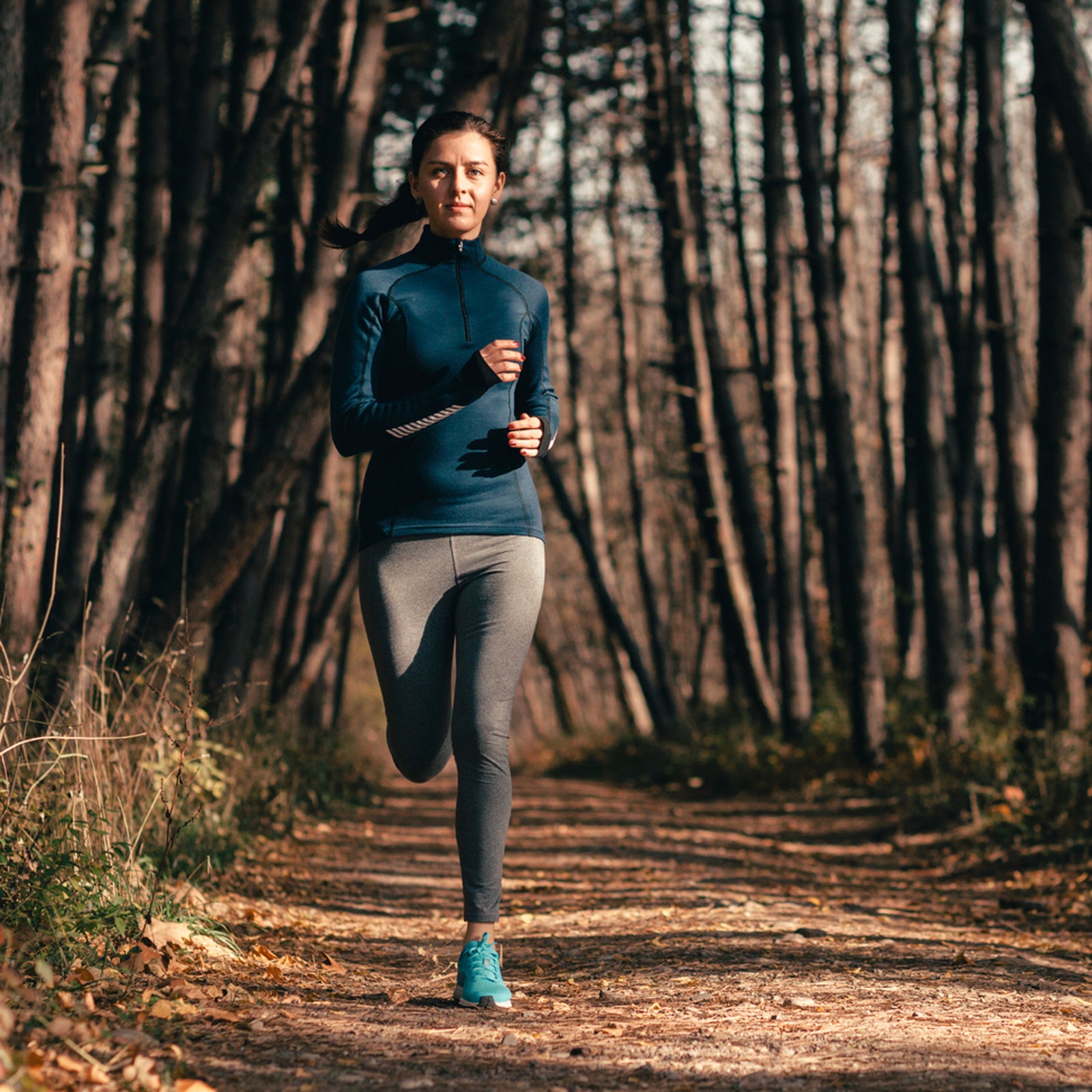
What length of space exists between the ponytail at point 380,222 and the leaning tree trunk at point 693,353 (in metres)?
8.63

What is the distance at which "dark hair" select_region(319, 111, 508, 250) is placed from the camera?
12.0 feet

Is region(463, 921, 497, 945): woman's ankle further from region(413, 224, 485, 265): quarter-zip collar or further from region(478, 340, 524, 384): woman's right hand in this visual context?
region(413, 224, 485, 265): quarter-zip collar

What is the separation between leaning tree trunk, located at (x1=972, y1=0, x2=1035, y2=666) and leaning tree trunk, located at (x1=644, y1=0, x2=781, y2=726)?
105 inches

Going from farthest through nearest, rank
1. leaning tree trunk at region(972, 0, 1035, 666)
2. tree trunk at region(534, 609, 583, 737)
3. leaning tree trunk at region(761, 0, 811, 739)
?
tree trunk at region(534, 609, 583, 737) < leaning tree trunk at region(761, 0, 811, 739) < leaning tree trunk at region(972, 0, 1035, 666)

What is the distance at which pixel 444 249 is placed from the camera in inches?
146

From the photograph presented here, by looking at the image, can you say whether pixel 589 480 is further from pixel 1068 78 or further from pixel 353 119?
pixel 1068 78

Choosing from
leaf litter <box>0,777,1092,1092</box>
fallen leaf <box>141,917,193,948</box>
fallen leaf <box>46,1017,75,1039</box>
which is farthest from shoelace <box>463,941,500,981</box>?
fallen leaf <box>46,1017,75,1039</box>

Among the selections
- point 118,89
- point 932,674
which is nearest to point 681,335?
point 932,674

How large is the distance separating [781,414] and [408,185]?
28.4 ft

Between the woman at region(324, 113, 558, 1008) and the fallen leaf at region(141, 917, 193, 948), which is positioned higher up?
the woman at region(324, 113, 558, 1008)

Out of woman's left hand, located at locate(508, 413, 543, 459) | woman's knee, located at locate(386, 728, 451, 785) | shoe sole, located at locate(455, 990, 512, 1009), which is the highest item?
woman's left hand, located at locate(508, 413, 543, 459)

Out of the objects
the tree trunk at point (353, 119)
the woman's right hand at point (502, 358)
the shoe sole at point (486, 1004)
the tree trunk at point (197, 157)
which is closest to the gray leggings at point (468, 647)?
the shoe sole at point (486, 1004)

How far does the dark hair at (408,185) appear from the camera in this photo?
366 cm

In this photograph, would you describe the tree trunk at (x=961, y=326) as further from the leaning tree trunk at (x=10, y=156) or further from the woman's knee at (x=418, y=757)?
the woman's knee at (x=418, y=757)
